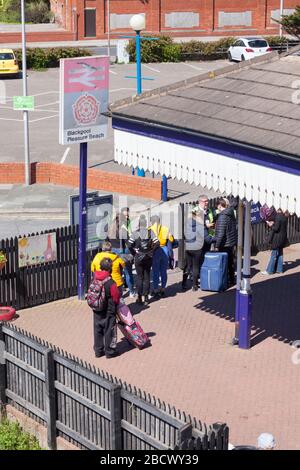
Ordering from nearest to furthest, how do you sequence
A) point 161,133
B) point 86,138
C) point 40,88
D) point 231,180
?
point 231,180, point 161,133, point 86,138, point 40,88

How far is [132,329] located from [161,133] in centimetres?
292

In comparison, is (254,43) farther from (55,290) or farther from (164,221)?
(55,290)

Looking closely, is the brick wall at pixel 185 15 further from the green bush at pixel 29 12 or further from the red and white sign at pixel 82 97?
the red and white sign at pixel 82 97

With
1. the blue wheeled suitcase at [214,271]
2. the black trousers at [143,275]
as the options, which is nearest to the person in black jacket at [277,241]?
the blue wheeled suitcase at [214,271]

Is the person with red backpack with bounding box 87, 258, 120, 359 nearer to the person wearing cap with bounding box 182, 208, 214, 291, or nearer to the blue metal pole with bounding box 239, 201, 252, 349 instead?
the blue metal pole with bounding box 239, 201, 252, 349

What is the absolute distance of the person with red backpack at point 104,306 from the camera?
14242mm

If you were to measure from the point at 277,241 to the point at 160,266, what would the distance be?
8.19 ft

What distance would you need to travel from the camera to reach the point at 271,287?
1833cm

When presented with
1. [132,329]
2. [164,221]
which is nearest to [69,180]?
[164,221]

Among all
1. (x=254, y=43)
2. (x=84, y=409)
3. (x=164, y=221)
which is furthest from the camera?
(x=254, y=43)

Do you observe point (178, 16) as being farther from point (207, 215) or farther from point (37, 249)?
point (37, 249)

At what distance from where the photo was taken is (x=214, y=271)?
701 inches

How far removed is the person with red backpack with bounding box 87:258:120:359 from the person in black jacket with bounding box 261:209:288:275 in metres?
4.64

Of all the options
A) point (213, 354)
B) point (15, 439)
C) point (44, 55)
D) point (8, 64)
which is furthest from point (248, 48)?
point (15, 439)
